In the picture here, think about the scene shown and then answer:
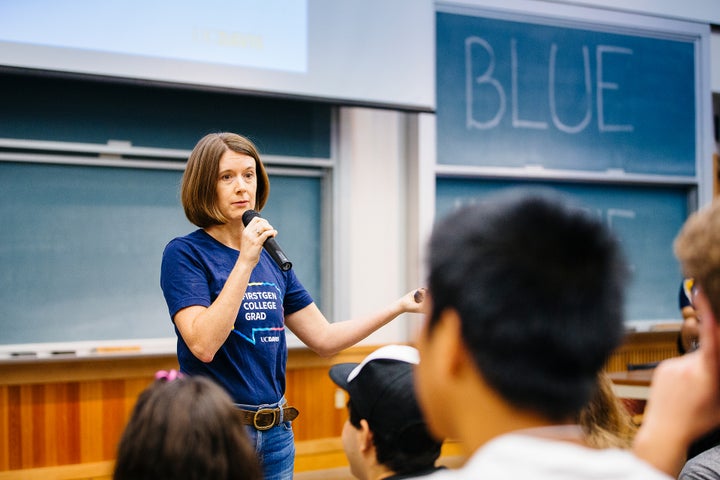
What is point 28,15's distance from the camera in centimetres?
274

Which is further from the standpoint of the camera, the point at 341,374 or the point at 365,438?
the point at 341,374

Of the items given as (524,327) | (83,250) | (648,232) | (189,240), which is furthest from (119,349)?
(648,232)

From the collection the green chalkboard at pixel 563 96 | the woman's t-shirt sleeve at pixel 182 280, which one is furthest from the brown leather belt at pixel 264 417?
the green chalkboard at pixel 563 96

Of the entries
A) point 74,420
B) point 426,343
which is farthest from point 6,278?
point 426,343

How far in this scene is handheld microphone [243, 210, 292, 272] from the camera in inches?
60.4

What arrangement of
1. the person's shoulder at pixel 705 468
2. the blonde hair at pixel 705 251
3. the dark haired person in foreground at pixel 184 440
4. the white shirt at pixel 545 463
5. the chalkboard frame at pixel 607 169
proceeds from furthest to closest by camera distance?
the chalkboard frame at pixel 607 169, the person's shoulder at pixel 705 468, the dark haired person in foreground at pixel 184 440, the blonde hair at pixel 705 251, the white shirt at pixel 545 463

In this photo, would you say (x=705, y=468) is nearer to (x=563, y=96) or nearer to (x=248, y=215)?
(x=248, y=215)

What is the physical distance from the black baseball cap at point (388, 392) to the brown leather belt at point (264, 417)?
59 cm

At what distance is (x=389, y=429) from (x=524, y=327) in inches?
13.0

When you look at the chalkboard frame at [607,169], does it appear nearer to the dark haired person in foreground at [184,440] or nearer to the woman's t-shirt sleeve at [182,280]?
the woman's t-shirt sleeve at [182,280]

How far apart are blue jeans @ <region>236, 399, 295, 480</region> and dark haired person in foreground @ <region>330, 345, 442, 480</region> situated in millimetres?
626

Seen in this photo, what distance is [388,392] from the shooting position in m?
0.88

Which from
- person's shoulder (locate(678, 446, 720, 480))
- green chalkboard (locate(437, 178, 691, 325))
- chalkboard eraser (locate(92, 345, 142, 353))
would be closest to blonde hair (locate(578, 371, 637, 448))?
person's shoulder (locate(678, 446, 720, 480))

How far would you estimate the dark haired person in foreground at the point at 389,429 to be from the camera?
2.81 feet
